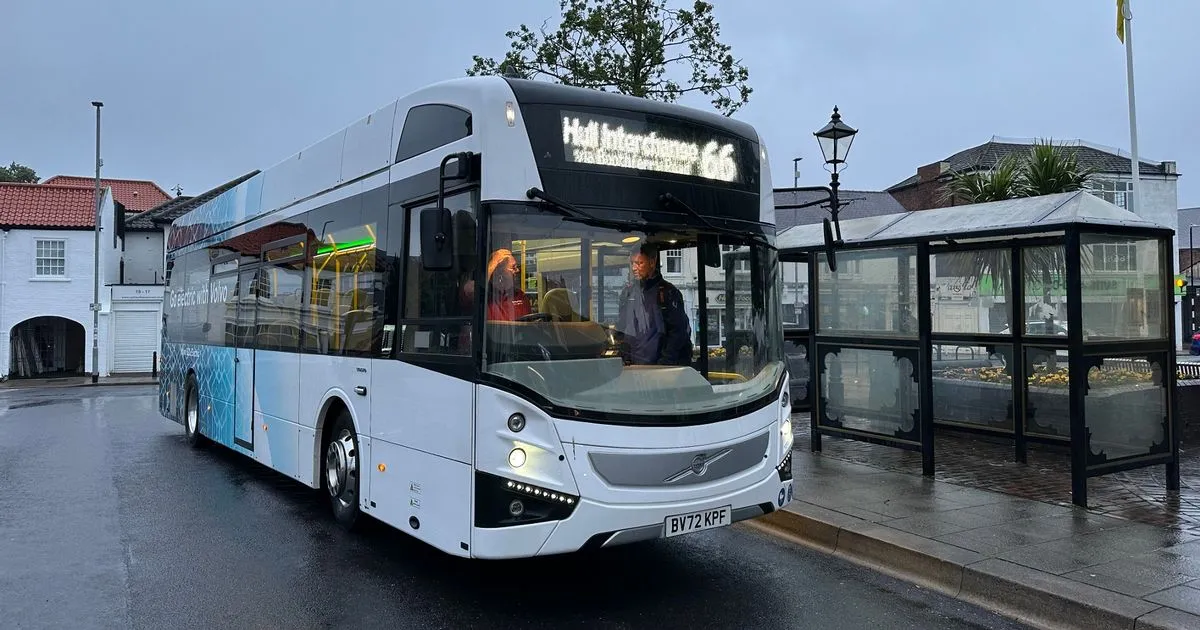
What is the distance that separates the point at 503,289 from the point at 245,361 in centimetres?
551

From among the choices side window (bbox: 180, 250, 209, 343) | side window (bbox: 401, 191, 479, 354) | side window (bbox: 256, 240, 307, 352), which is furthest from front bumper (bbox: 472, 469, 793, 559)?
side window (bbox: 180, 250, 209, 343)

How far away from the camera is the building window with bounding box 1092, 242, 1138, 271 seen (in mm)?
8203

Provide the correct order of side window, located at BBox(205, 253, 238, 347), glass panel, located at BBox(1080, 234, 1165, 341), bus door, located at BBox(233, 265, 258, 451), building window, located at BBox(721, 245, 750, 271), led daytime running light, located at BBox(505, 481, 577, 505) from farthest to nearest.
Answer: side window, located at BBox(205, 253, 238, 347) < bus door, located at BBox(233, 265, 258, 451) < glass panel, located at BBox(1080, 234, 1165, 341) < building window, located at BBox(721, 245, 750, 271) < led daytime running light, located at BBox(505, 481, 577, 505)

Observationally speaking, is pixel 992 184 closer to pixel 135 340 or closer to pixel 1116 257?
pixel 1116 257

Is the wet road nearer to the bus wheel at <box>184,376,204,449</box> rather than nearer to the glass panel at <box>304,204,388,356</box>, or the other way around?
the glass panel at <box>304,204,388,356</box>

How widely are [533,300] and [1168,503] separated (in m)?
6.33

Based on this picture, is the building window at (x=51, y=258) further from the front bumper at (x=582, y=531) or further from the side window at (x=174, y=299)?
the front bumper at (x=582, y=531)

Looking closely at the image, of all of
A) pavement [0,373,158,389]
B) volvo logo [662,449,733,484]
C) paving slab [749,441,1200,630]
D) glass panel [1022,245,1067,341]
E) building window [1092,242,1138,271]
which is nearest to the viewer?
paving slab [749,441,1200,630]

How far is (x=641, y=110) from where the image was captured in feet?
18.9

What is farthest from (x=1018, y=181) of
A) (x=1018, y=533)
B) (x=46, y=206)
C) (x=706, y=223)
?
(x=46, y=206)

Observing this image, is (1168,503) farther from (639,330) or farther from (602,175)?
(602,175)

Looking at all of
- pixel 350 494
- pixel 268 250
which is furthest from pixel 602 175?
pixel 268 250

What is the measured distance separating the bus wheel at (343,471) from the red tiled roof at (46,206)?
3226cm

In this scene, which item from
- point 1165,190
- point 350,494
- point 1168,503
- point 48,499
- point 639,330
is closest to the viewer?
point 639,330
